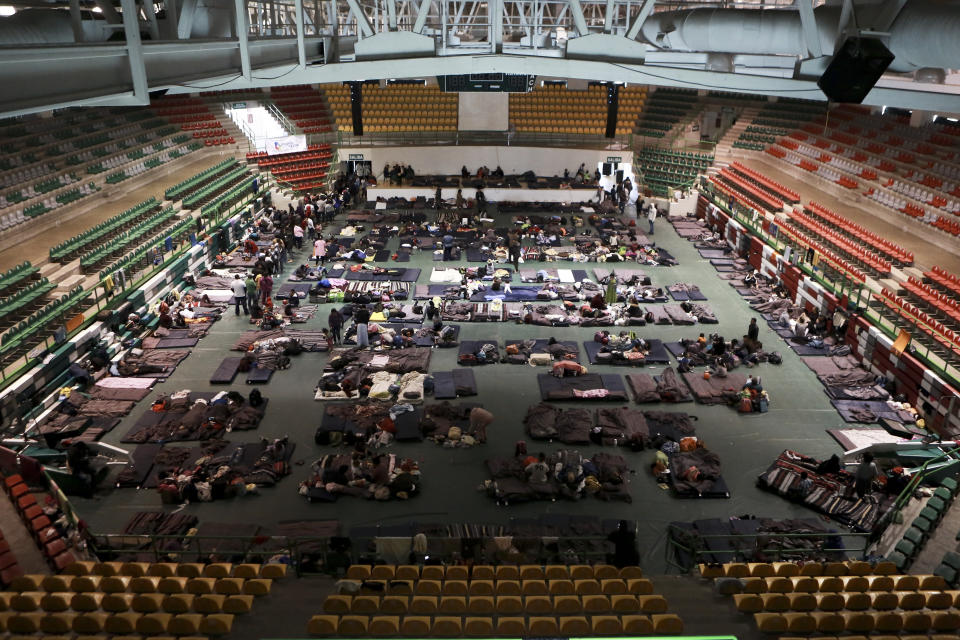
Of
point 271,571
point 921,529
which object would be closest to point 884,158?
point 921,529

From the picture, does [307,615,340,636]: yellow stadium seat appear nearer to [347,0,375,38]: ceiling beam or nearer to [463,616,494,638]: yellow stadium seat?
[463,616,494,638]: yellow stadium seat

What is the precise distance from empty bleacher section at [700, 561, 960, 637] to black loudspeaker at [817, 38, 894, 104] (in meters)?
6.77

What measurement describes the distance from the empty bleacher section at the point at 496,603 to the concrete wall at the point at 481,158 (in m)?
28.3

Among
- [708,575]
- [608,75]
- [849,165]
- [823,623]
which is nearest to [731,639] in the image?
[823,623]

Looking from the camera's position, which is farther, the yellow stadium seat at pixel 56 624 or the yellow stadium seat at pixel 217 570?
the yellow stadium seat at pixel 217 570

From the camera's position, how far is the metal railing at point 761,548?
1163 centimetres

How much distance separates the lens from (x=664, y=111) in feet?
135

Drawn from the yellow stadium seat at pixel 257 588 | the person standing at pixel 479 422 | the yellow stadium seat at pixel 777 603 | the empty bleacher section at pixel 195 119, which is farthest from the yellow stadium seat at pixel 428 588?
the empty bleacher section at pixel 195 119

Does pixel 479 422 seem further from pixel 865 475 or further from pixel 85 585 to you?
pixel 85 585

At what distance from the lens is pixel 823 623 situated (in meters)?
9.07

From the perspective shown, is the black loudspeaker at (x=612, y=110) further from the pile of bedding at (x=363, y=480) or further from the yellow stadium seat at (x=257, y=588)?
the yellow stadium seat at (x=257, y=588)

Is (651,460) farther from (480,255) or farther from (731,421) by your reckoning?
(480,255)

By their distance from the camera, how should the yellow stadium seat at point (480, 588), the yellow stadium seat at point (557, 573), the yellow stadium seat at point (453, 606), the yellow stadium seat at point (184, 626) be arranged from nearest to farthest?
the yellow stadium seat at point (184, 626), the yellow stadium seat at point (453, 606), the yellow stadium seat at point (480, 588), the yellow stadium seat at point (557, 573)

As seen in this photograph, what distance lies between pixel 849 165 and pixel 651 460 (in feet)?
69.6
